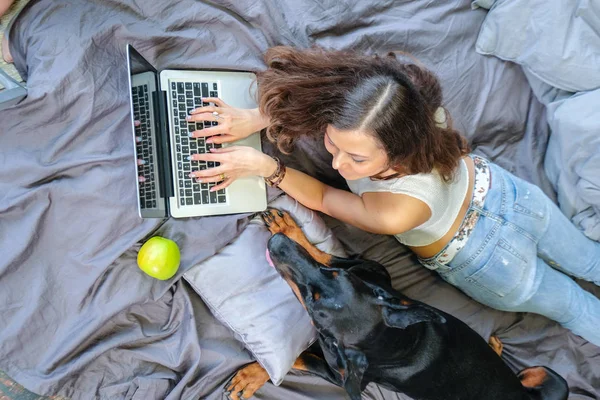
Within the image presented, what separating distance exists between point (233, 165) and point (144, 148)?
0.29 meters

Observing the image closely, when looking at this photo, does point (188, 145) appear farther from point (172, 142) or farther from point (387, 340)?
point (387, 340)

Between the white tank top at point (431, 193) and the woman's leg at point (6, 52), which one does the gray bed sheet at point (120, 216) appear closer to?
the woman's leg at point (6, 52)

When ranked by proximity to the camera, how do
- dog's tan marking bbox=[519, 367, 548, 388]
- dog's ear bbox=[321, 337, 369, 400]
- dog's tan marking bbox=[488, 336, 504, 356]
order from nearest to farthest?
dog's ear bbox=[321, 337, 369, 400], dog's tan marking bbox=[519, 367, 548, 388], dog's tan marking bbox=[488, 336, 504, 356]

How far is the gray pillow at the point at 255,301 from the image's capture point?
6.31 feet

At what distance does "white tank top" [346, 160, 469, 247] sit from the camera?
1.69 metres

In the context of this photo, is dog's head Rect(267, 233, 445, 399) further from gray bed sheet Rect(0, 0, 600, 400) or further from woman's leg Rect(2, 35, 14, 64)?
woman's leg Rect(2, 35, 14, 64)

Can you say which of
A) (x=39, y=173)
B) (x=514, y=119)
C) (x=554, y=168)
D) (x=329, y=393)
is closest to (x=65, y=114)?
(x=39, y=173)

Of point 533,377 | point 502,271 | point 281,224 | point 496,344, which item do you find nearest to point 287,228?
point 281,224

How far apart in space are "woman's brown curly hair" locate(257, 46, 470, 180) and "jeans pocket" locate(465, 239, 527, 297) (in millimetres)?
383

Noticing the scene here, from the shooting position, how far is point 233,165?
5.85ft

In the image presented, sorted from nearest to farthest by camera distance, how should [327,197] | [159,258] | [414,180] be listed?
[414,180] < [159,258] < [327,197]

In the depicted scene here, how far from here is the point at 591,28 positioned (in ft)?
6.92

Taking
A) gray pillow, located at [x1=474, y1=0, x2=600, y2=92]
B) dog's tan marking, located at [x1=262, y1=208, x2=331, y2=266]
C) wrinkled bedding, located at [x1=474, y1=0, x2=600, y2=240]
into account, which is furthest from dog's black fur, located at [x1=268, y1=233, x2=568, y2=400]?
gray pillow, located at [x1=474, y1=0, x2=600, y2=92]

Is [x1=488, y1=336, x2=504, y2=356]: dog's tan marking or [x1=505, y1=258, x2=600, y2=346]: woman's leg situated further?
[x1=488, y1=336, x2=504, y2=356]: dog's tan marking
